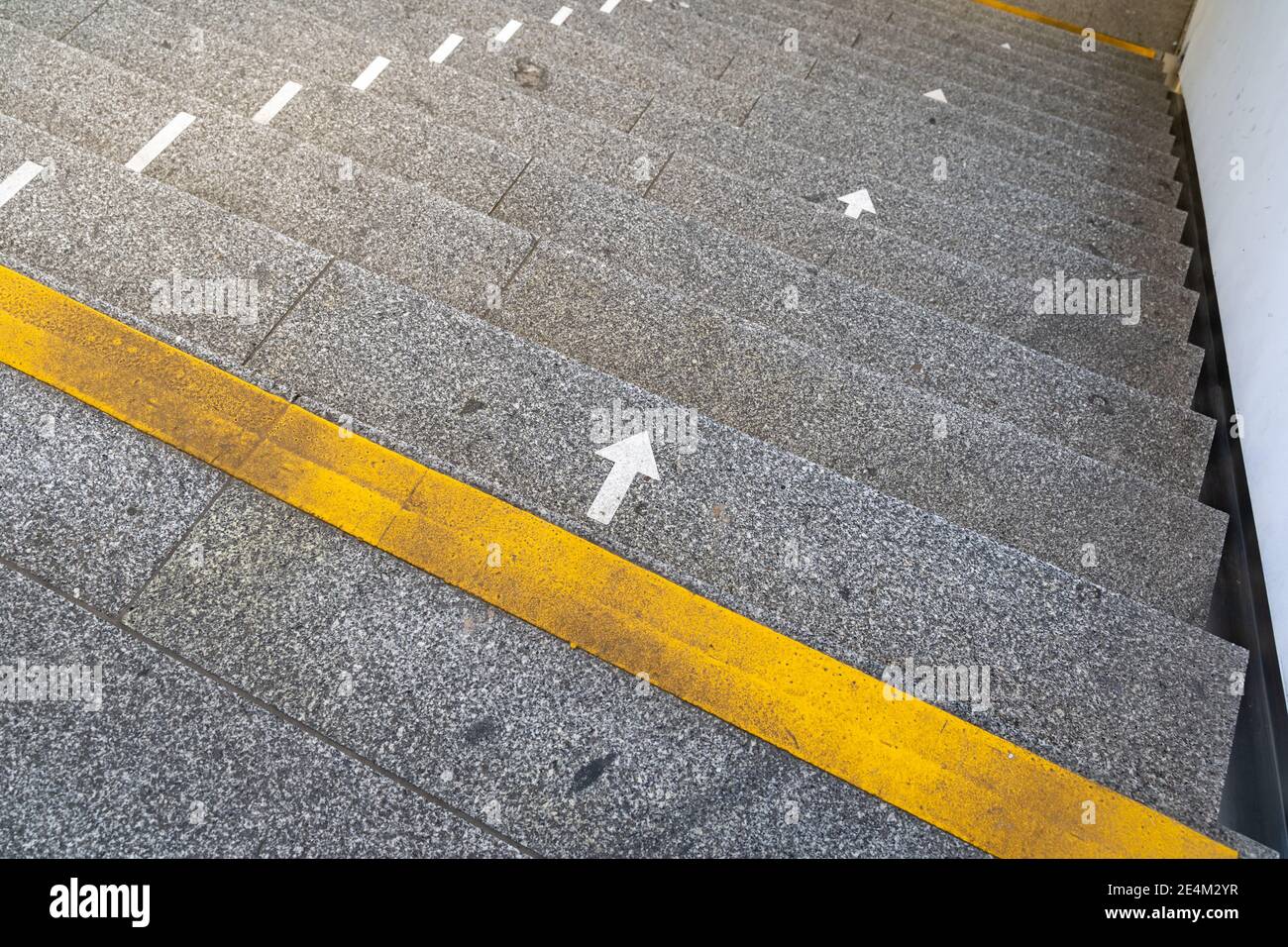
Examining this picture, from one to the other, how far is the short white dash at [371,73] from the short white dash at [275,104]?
345 mm

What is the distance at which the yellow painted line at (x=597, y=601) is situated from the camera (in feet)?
7.18

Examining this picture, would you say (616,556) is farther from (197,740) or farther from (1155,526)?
(1155,526)

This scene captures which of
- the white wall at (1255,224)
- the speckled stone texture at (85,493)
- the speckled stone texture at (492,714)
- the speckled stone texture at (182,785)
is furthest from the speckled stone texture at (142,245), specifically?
the white wall at (1255,224)

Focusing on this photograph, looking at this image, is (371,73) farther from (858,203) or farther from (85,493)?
(85,493)

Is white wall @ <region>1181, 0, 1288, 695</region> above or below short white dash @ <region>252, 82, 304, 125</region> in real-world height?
above

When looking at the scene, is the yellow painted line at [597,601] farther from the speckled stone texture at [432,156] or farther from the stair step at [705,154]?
the stair step at [705,154]

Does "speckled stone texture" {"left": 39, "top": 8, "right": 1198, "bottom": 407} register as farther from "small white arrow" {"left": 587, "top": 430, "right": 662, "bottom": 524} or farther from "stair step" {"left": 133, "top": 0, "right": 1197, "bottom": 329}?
"small white arrow" {"left": 587, "top": 430, "right": 662, "bottom": 524}

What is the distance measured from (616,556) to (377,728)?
72 centimetres

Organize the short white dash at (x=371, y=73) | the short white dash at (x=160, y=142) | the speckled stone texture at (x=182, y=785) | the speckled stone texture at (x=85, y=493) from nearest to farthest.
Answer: the speckled stone texture at (x=182, y=785)
the speckled stone texture at (x=85, y=493)
the short white dash at (x=160, y=142)
the short white dash at (x=371, y=73)

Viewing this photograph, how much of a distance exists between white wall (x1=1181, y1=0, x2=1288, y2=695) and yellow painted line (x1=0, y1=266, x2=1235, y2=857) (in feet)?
3.97

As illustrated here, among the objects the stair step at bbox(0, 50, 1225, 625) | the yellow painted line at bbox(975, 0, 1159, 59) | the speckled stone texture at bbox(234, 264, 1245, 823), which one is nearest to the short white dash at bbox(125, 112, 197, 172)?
the stair step at bbox(0, 50, 1225, 625)

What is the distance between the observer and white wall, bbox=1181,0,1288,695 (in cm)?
321

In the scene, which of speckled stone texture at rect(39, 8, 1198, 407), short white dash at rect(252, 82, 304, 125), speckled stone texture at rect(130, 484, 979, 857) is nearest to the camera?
speckled stone texture at rect(130, 484, 979, 857)

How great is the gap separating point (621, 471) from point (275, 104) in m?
2.63
